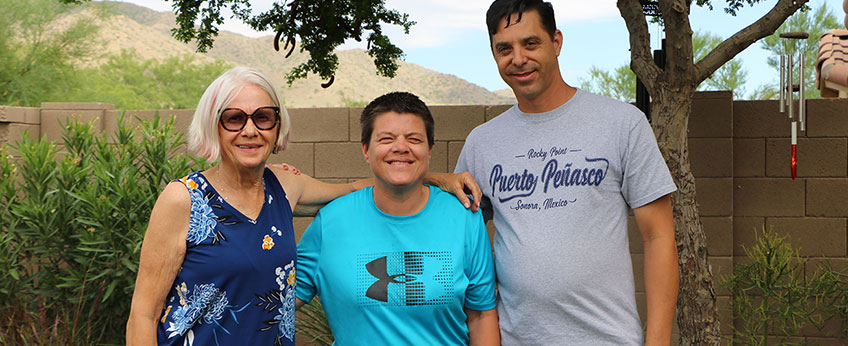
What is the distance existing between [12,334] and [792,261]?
565cm

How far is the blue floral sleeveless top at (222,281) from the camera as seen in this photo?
2074mm

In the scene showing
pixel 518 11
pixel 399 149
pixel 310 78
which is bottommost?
pixel 399 149

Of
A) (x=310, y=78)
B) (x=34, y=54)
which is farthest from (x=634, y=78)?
(x=310, y=78)

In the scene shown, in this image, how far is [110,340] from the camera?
15.0ft

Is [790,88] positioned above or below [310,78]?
below

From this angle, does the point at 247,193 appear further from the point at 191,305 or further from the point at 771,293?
the point at 771,293

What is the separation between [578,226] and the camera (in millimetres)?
2211

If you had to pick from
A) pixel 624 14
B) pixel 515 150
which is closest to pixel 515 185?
pixel 515 150

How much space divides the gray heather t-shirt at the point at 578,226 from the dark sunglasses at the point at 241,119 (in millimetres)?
805

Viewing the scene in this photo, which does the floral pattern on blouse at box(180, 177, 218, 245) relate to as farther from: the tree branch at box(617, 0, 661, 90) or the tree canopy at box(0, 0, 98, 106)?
the tree canopy at box(0, 0, 98, 106)

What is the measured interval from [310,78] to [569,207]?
Answer: 11399 centimetres

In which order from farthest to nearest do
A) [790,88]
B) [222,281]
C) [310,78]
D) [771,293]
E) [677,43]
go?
[310,78], [790,88], [771,293], [677,43], [222,281]

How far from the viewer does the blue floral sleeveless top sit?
6.81ft

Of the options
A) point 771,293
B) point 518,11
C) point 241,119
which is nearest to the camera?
point 241,119
